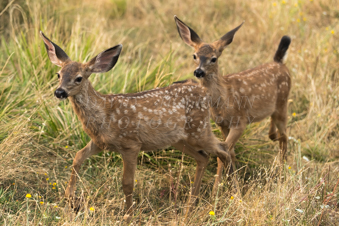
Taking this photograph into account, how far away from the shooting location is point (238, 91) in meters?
5.96

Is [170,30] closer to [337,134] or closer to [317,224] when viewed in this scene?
[337,134]

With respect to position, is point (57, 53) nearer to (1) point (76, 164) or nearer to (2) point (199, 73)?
(1) point (76, 164)

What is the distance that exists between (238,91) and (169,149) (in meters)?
1.13

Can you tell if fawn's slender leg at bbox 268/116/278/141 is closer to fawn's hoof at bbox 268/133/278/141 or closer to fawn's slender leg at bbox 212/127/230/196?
fawn's hoof at bbox 268/133/278/141

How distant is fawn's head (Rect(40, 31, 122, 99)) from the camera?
174 inches

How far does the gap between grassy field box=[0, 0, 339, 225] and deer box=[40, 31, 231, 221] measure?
1.00ft

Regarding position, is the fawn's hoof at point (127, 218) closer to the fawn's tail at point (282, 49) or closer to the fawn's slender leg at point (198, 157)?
the fawn's slender leg at point (198, 157)

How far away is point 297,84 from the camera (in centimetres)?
748

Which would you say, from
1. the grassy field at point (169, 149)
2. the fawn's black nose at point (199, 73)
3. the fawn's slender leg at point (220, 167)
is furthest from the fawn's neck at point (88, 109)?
the fawn's slender leg at point (220, 167)

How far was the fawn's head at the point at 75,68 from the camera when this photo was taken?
4.43m

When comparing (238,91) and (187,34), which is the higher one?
(187,34)

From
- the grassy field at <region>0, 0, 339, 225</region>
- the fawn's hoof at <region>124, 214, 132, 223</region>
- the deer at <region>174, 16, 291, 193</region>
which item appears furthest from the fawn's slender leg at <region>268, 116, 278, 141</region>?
the fawn's hoof at <region>124, 214, 132, 223</region>

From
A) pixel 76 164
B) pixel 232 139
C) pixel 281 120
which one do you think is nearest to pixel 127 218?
pixel 76 164

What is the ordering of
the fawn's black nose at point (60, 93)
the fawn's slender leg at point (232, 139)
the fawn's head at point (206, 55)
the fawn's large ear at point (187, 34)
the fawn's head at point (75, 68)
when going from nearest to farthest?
the fawn's black nose at point (60, 93) → the fawn's head at point (75, 68) → the fawn's head at point (206, 55) → the fawn's slender leg at point (232, 139) → the fawn's large ear at point (187, 34)
